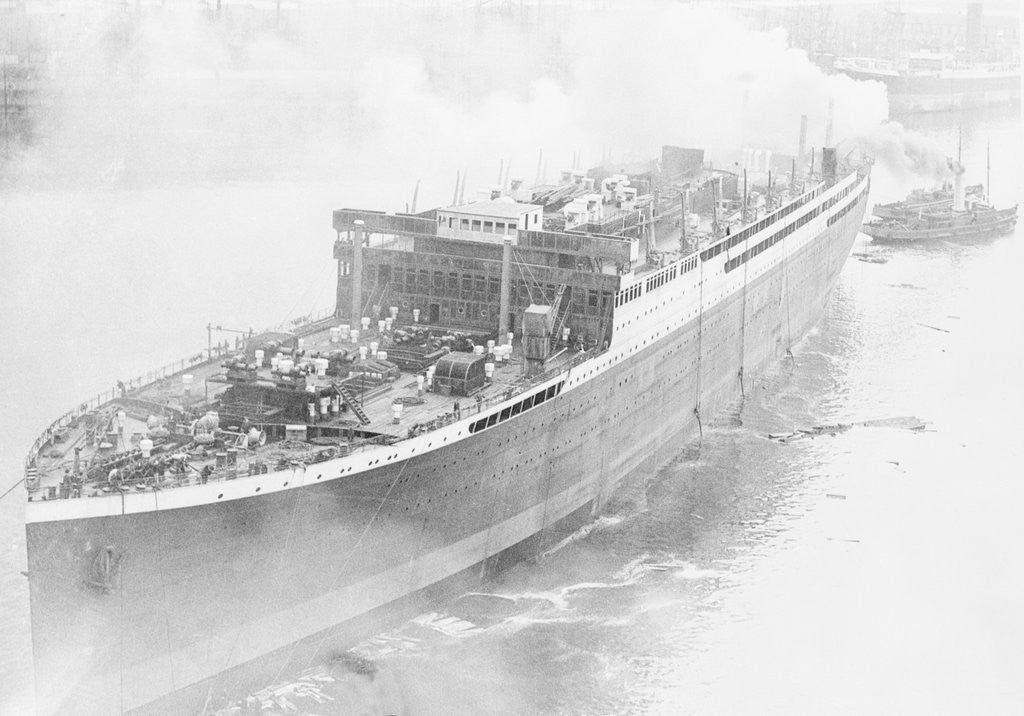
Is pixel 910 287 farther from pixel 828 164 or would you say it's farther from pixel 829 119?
pixel 829 119

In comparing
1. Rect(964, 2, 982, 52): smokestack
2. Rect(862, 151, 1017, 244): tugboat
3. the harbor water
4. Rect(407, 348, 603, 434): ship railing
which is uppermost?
Rect(964, 2, 982, 52): smokestack

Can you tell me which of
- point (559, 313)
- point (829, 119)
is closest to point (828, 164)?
point (829, 119)

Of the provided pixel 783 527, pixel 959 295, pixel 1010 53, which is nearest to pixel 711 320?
pixel 783 527

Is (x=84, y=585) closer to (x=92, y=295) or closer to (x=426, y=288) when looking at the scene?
(x=426, y=288)

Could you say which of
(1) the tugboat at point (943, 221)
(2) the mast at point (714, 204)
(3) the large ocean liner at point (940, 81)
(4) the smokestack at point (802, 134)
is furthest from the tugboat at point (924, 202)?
(3) the large ocean liner at point (940, 81)

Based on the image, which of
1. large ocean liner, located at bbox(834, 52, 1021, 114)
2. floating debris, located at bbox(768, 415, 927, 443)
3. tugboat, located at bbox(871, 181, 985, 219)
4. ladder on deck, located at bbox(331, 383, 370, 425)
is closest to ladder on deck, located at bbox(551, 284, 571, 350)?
ladder on deck, located at bbox(331, 383, 370, 425)

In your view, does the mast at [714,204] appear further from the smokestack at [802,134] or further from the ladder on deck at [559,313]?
the smokestack at [802,134]

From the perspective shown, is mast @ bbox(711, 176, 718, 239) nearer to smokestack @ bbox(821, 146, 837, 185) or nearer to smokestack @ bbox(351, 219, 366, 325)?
smokestack @ bbox(821, 146, 837, 185)
